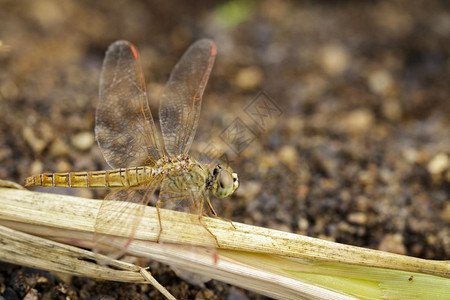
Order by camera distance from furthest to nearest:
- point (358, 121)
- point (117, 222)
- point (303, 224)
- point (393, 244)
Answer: point (358, 121) → point (303, 224) → point (393, 244) → point (117, 222)

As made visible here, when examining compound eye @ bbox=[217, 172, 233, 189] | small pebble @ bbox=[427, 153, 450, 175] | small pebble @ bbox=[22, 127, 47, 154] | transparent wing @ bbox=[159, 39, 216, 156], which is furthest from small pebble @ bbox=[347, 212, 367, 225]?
small pebble @ bbox=[22, 127, 47, 154]

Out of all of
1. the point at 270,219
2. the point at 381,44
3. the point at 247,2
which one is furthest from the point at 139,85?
the point at 381,44

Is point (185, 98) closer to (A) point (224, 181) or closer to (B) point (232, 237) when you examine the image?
(A) point (224, 181)

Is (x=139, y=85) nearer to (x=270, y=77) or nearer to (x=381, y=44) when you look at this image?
(x=270, y=77)

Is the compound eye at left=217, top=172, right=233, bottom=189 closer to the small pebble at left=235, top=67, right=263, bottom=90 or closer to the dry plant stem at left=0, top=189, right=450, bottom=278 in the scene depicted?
the dry plant stem at left=0, top=189, right=450, bottom=278

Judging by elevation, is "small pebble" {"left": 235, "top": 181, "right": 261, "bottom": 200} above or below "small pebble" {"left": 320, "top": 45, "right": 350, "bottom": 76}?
below

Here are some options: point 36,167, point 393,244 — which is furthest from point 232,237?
point 36,167
